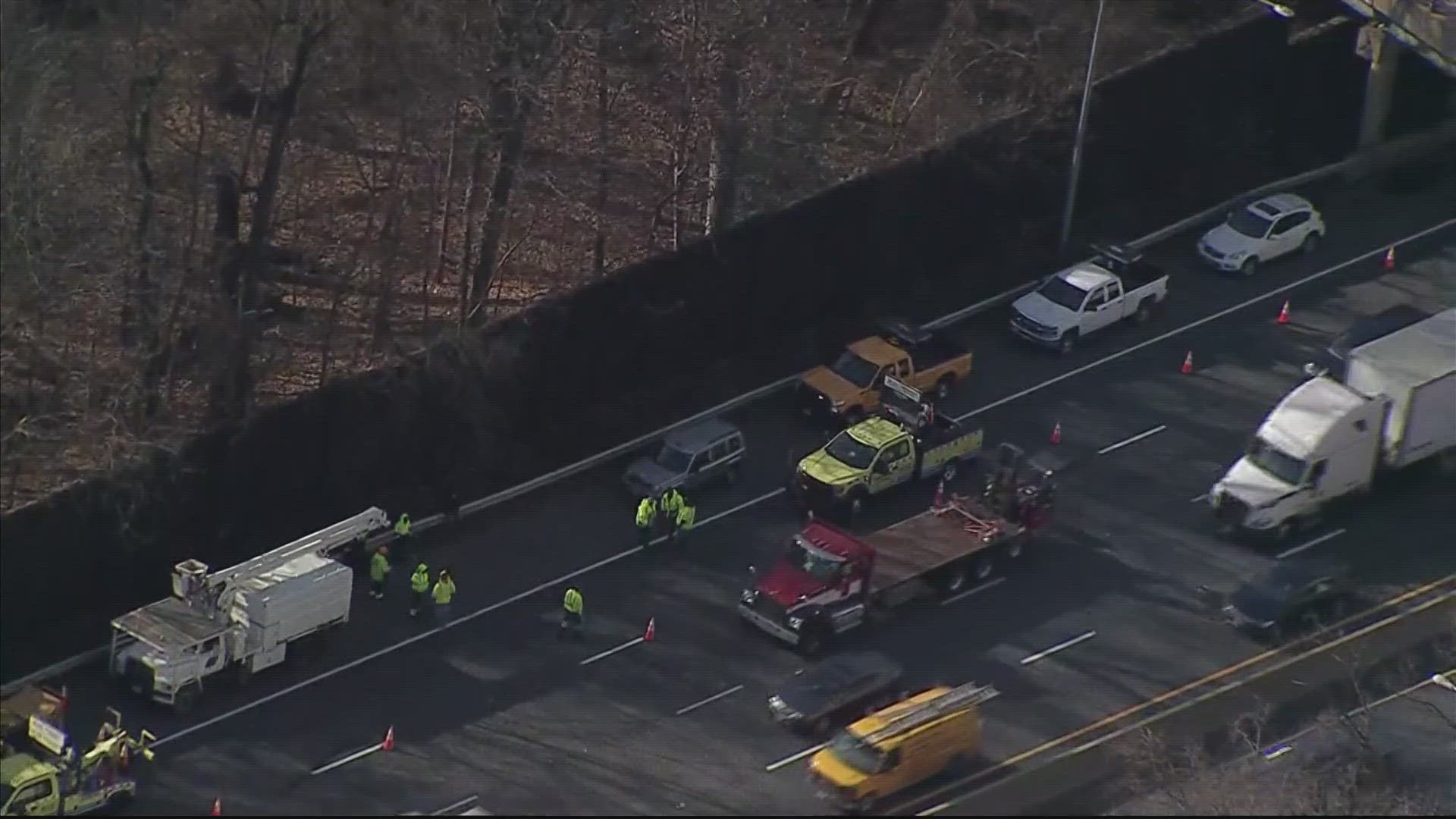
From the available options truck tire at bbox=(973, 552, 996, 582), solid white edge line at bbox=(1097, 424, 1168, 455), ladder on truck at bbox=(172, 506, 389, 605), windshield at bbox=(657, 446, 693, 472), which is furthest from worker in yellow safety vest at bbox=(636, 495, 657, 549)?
solid white edge line at bbox=(1097, 424, 1168, 455)

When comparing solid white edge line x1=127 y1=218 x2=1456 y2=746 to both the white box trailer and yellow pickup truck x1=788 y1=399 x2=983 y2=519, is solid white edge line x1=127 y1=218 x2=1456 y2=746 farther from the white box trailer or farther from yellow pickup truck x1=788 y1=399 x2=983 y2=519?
the white box trailer

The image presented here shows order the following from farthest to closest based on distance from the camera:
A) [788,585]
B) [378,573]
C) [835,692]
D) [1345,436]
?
[1345,436] < [378,573] < [788,585] < [835,692]

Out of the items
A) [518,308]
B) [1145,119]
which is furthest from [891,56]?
[518,308]

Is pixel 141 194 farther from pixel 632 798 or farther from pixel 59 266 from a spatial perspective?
pixel 632 798

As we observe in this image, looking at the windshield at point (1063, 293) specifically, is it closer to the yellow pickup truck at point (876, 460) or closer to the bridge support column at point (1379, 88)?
the yellow pickup truck at point (876, 460)

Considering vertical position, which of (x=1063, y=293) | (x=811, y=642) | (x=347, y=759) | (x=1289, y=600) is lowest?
(x=347, y=759)

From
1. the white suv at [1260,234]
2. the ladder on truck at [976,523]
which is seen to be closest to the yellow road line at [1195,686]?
the ladder on truck at [976,523]

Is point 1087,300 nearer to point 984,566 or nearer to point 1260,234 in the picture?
point 1260,234

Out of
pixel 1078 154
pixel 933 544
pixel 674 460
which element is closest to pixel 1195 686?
pixel 933 544
